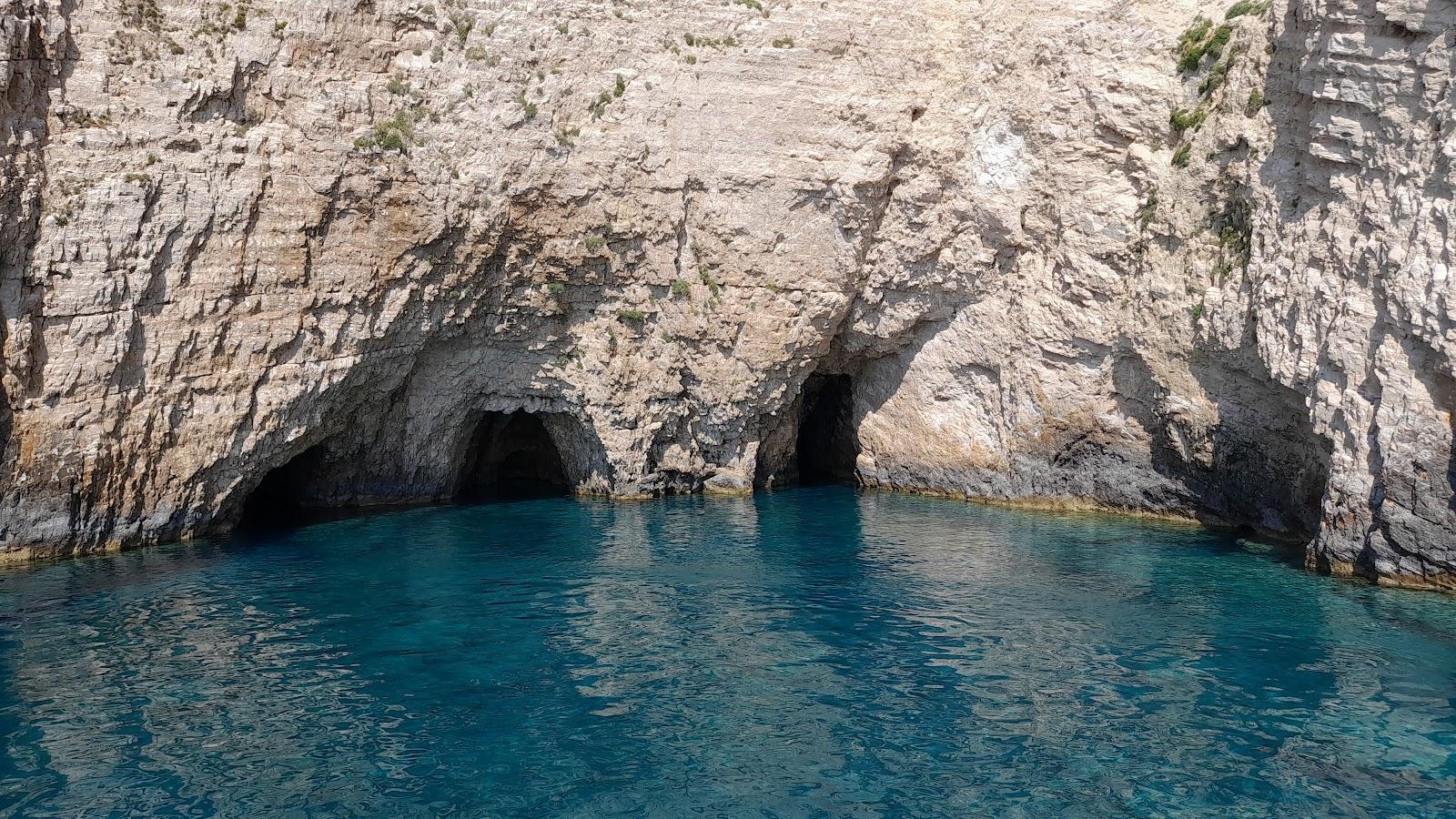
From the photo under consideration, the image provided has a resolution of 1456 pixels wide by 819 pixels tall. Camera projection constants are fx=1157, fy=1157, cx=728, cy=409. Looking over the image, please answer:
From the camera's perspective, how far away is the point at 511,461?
37875 mm

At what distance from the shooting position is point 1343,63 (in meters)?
21.0

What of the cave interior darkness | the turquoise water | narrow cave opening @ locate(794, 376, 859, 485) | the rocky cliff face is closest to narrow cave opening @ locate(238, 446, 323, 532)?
the cave interior darkness

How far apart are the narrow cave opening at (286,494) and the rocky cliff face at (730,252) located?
402mm

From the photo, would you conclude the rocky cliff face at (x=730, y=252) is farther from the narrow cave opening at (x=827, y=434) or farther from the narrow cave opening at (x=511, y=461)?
the narrow cave opening at (x=827, y=434)

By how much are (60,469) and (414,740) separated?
13751mm

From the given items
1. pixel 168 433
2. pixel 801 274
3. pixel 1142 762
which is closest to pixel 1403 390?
pixel 1142 762

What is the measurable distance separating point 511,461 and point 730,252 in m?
12.4

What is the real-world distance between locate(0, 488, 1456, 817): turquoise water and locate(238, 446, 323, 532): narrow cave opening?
14.5ft

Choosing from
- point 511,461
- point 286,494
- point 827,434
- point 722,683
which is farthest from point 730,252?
point 722,683

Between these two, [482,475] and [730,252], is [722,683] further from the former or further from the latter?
[482,475]

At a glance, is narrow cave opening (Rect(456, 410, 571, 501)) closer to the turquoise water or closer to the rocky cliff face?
the rocky cliff face

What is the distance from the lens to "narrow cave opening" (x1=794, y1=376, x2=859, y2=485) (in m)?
35.8

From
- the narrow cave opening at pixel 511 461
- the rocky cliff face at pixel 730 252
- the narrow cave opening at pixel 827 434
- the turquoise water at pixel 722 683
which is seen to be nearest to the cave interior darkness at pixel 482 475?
the narrow cave opening at pixel 511 461

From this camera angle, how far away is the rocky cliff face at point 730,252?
864 inches
